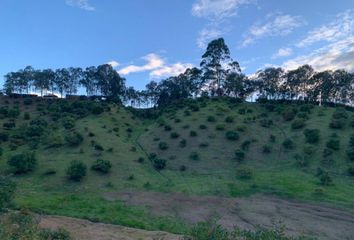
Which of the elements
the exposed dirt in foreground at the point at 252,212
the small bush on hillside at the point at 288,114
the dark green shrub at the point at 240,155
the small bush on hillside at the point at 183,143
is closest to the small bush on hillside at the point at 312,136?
the dark green shrub at the point at 240,155

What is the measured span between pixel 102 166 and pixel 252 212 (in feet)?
63.7

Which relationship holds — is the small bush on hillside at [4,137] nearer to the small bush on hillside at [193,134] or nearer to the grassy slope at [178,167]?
the grassy slope at [178,167]

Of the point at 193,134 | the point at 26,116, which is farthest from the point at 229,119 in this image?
the point at 26,116

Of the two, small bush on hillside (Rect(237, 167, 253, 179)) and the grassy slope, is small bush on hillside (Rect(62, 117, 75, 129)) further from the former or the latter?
small bush on hillside (Rect(237, 167, 253, 179))

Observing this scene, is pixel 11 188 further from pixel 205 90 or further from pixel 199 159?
pixel 205 90

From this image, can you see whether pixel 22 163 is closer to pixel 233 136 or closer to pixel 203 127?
pixel 203 127

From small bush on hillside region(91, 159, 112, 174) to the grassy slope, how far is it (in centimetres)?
109

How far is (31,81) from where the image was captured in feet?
337

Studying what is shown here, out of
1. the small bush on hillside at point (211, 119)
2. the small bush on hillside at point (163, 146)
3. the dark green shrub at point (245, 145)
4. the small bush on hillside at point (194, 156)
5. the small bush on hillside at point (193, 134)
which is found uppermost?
the small bush on hillside at point (211, 119)

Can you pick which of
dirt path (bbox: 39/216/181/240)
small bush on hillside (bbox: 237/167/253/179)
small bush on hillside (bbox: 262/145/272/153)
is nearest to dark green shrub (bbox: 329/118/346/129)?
small bush on hillside (bbox: 262/145/272/153)

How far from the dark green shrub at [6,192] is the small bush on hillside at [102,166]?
13322 millimetres

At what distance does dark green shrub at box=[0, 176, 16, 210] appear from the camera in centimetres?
2747

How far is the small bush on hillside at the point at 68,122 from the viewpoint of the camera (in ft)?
205

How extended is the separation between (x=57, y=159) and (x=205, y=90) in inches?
2051
